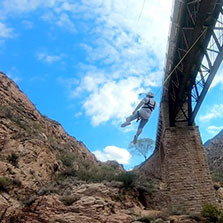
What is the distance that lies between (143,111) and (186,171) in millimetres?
4364

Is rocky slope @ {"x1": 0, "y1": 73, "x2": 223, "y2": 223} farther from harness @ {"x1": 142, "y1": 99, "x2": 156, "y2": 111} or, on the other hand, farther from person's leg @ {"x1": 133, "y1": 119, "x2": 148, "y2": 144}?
harness @ {"x1": 142, "y1": 99, "x2": 156, "y2": 111}

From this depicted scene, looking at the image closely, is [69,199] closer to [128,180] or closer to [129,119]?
[128,180]

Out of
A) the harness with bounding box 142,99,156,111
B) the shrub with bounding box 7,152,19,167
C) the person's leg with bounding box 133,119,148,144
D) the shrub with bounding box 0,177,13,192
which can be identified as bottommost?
the shrub with bounding box 0,177,13,192

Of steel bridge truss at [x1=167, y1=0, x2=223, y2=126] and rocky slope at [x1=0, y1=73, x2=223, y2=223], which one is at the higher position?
steel bridge truss at [x1=167, y1=0, x2=223, y2=126]

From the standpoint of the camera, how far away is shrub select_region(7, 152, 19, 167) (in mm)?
12705

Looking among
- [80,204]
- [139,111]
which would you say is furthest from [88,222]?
[139,111]

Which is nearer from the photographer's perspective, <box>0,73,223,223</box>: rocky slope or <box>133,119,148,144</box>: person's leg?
<box>0,73,223,223</box>: rocky slope

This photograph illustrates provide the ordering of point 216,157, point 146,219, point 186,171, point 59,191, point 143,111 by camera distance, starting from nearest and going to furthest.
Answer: point 146,219, point 143,111, point 59,191, point 186,171, point 216,157

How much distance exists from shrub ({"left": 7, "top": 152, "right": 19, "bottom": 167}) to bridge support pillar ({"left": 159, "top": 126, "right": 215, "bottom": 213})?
268 inches

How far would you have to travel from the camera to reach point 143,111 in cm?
1081

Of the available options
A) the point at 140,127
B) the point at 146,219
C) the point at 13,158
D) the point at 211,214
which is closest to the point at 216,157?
the point at 140,127

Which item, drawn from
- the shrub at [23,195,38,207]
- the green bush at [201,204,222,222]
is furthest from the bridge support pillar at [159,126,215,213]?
the shrub at [23,195,38,207]

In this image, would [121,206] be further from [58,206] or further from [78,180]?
[78,180]

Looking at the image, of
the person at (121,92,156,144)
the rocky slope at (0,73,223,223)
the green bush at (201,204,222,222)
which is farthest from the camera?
the person at (121,92,156,144)
